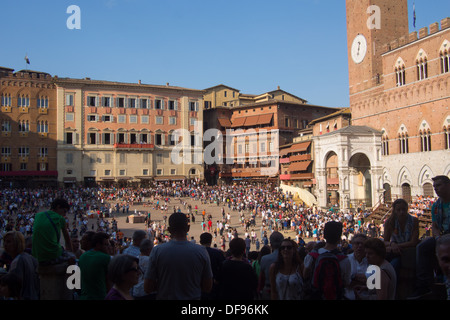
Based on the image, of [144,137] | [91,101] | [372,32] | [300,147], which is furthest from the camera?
[144,137]

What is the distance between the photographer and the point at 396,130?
3594 cm

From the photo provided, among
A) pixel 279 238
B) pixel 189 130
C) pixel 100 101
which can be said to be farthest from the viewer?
pixel 189 130

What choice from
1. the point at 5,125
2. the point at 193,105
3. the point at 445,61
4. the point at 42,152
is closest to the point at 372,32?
the point at 445,61

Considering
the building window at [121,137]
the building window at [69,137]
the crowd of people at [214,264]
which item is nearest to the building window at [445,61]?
the crowd of people at [214,264]

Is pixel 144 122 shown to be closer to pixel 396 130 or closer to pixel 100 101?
pixel 100 101

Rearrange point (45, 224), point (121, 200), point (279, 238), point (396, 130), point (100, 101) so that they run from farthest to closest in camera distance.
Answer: point (100, 101) < point (121, 200) < point (396, 130) < point (279, 238) < point (45, 224)

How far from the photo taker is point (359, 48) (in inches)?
1683

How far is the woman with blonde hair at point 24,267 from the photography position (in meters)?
4.78

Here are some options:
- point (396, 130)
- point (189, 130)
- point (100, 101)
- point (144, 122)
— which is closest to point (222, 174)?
point (189, 130)

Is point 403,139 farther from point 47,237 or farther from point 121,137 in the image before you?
point 121,137

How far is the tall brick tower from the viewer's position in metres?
40.5

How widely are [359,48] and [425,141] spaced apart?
1496 cm
